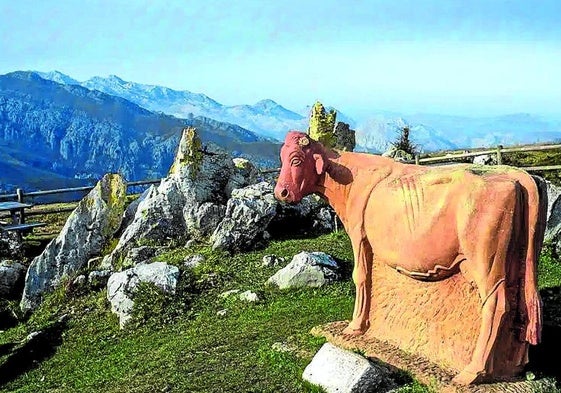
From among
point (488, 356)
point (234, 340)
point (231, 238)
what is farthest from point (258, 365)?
point (231, 238)

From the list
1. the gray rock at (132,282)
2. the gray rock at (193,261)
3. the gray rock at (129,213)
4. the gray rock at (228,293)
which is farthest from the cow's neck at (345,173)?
the gray rock at (129,213)

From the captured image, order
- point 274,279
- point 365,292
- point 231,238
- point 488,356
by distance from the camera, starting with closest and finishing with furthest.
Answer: point 488,356 → point 365,292 → point 274,279 → point 231,238

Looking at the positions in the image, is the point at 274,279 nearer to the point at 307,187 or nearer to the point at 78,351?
the point at 78,351

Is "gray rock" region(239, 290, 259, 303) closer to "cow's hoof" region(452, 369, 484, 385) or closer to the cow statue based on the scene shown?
the cow statue

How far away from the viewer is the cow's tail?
25.1 ft

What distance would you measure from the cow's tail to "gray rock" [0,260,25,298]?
46.5 feet

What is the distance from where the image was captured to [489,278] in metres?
7.69

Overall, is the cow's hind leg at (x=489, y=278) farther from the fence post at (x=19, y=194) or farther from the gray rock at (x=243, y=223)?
the fence post at (x=19, y=194)

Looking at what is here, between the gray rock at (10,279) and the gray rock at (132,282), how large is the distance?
15.2 ft

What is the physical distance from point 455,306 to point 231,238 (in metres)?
8.88

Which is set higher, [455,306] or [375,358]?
[455,306]

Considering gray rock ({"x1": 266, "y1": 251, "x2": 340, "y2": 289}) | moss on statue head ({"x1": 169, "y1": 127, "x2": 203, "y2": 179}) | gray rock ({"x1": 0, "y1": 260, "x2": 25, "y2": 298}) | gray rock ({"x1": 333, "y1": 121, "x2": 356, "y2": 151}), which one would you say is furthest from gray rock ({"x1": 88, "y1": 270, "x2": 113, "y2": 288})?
gray rock ({"x1": 333, "y1": 121, "x2": 356, "y2": 151})

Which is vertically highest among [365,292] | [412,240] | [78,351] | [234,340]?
[412,240]

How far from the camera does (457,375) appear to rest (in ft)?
25.9
